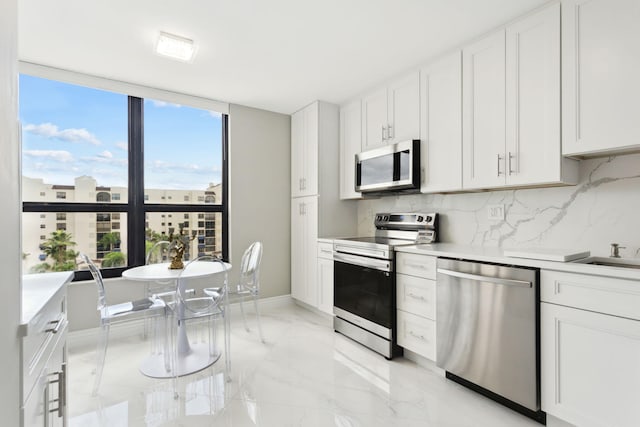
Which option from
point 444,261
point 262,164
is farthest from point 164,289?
point 444,261

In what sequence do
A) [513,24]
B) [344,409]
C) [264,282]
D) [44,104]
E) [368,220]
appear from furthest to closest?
[264,282], [368,220], [44,104], [513,24], [344,409]

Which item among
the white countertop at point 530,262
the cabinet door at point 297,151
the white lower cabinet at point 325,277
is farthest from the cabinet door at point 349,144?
the white countertop at point 530,262

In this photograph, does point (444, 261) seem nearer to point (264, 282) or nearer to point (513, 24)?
point (513, 24)

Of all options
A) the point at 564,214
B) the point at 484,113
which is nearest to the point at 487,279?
the point at 564,214

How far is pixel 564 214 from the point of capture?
2162 millimetres

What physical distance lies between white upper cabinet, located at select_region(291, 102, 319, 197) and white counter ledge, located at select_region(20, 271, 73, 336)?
2.57m

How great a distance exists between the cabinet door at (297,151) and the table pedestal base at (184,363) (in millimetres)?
2065

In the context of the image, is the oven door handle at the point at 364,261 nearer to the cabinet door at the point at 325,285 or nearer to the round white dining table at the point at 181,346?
the cabinet door at the point at 325,285

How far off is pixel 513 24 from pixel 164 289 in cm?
357

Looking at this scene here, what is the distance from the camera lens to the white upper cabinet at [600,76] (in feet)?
5.47

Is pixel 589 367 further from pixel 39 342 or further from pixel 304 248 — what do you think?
pixel 304 248

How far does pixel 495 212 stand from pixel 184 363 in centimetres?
273

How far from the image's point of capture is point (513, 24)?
2137 millimetres

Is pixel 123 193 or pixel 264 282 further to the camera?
pixel 264 282
